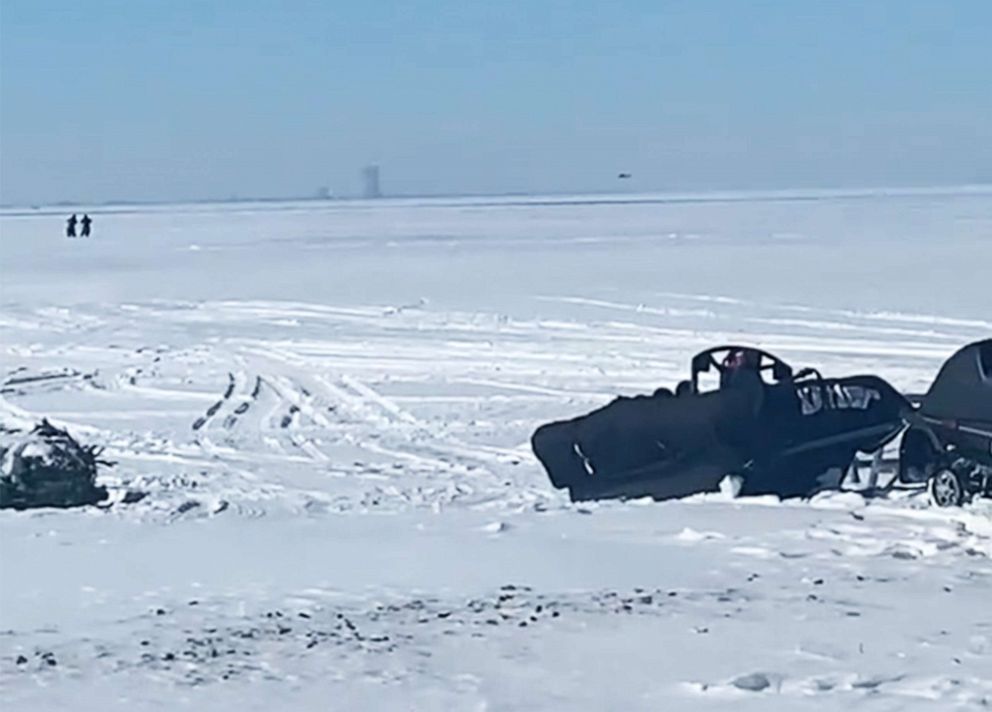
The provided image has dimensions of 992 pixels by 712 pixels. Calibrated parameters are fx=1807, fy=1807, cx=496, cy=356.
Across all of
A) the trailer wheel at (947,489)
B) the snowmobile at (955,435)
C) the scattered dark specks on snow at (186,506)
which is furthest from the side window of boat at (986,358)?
the scattered dark specks on snow at (186,506)

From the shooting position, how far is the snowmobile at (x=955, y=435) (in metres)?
10.6

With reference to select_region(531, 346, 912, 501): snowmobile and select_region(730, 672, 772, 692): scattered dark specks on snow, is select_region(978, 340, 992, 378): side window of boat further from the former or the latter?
select_region(730, 672, 772, 692): scattered dark specks on snow

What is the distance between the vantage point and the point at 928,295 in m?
30.7

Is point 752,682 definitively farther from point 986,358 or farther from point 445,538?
point 986,358

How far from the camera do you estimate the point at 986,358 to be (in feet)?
36.6

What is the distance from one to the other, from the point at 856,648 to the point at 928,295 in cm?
2466

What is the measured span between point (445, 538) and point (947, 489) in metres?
3.06

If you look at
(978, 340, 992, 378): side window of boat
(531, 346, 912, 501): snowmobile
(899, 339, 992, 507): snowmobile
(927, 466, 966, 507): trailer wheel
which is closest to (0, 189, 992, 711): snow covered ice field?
(927, 466, 966, 507): trailer wheel

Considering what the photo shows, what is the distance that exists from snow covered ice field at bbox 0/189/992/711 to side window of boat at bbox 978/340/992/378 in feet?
3.08

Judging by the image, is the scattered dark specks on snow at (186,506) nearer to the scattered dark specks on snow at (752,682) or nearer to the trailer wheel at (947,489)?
the trailer wheel at (947,489)

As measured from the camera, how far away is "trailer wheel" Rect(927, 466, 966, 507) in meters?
10.5

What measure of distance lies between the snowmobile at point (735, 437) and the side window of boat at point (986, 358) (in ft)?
2.90

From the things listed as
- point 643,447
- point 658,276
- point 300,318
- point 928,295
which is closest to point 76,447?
point 643,447

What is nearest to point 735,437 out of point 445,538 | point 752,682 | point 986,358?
point 986,358
